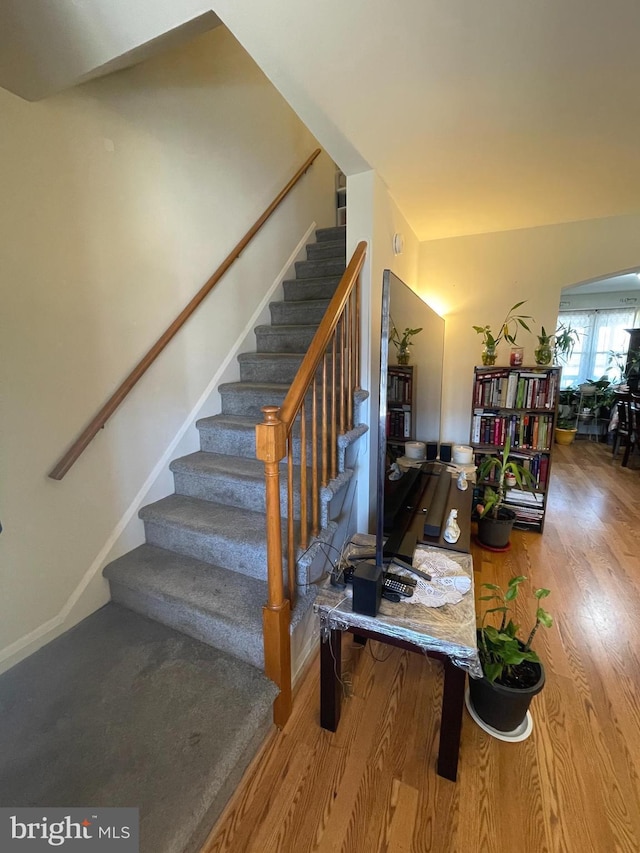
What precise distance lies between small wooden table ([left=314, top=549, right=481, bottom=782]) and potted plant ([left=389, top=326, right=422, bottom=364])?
900 mm

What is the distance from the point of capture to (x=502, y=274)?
288 centimetres

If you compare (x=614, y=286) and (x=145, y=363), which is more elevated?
(x=614, y=286)

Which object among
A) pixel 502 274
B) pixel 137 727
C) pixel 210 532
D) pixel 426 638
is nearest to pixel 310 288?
pixel 502 274

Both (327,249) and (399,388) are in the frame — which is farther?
(327,249)

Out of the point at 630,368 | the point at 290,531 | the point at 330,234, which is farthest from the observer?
the point at 630,368

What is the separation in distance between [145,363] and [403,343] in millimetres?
1266

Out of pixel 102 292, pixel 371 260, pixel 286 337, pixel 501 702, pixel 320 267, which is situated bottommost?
pixel 501 702

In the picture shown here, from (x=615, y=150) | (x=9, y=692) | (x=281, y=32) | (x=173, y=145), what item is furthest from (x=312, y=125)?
(x=9, y=692)

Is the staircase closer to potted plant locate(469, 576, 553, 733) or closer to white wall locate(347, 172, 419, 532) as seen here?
white wall locate(347, 172, 419, 532)

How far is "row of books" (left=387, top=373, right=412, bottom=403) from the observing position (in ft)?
4.01

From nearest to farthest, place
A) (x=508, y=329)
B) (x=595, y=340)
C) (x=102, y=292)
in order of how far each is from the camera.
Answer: (x=102, y=292)
(x=508, y=329)
(x=595, y=340)

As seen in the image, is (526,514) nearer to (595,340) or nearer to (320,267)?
(320,267)

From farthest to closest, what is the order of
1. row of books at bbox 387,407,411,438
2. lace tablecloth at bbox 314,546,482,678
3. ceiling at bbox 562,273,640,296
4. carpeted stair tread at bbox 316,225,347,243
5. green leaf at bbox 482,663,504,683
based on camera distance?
ceiling at bbox 562,273,640,296 → carpeted stair tread at bbox 316,225,347,243 → row of books at bbox 387,407,411,438 → green leaf at bbox 482,663,504,683 → lace tablecloth at bbox 314,546,482,678

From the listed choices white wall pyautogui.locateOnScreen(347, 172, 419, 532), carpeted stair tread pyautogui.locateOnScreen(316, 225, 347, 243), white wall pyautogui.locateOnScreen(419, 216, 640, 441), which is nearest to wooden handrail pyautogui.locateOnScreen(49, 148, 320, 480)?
carpeted stair tread pyautogui.locateOnScreen(316, 225, 347, 243)
